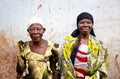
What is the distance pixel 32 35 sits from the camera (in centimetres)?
558

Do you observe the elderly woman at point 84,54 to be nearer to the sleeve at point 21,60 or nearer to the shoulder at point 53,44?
the shoulder at point 53,44

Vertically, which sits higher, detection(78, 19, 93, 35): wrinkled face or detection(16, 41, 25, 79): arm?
detection(78, 19, 93, 35): wrinkled face

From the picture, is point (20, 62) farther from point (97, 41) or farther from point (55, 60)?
point (97, 41)

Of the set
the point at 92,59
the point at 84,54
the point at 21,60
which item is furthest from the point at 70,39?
the point at 21,60

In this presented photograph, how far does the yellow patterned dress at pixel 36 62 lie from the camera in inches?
222

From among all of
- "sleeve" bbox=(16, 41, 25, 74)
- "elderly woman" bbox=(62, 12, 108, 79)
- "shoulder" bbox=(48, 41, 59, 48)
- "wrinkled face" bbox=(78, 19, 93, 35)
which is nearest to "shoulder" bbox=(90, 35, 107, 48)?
"elderly woman" bbox=(62, 12, 108, 79)

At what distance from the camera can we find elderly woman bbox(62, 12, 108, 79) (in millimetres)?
5727

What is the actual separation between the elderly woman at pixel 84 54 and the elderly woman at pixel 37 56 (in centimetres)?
19

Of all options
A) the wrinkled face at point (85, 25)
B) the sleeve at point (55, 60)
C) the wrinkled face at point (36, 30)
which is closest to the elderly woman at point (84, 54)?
the wrinkled face at point (85, 25)

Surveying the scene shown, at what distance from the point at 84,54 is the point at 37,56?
670 millimetres

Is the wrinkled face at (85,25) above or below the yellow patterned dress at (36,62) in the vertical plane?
above

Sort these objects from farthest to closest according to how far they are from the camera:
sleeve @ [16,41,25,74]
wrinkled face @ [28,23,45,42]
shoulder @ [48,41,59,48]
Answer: shoulder @ [48,41,59,48] < sleeve @ [16,41,25,74] < wrinkled face @ [28,23,45,42]

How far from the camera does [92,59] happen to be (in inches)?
227

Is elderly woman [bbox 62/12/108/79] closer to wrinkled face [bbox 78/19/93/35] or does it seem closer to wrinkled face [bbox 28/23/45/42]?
wrinkled face [bbox 78/19/93/35]
